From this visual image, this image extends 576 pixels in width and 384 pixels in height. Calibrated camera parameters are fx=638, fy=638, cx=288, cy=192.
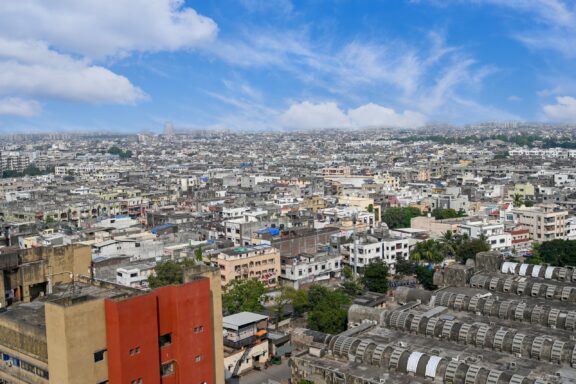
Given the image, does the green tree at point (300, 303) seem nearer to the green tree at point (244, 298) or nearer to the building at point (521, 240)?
the green tree at point (244, 298)

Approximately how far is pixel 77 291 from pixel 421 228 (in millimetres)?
24466

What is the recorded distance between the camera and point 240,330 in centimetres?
1681

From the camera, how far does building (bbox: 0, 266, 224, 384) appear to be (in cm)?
902

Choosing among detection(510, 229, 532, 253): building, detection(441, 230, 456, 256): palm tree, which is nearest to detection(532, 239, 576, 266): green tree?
detection(441, 230, 456, 256): palm tree

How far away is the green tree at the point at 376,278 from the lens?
74.6ft

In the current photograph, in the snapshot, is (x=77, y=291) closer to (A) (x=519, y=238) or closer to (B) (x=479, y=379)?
(B) (x=479, y=379)

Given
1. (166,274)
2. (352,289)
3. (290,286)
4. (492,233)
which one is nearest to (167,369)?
(166,274)

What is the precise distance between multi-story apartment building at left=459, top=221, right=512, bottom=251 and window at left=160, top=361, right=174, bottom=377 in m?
22.0

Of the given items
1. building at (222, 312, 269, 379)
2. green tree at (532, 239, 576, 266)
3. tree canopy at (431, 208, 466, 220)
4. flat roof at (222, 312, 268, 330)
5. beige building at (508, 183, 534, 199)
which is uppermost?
beige building at (508, 183, 534, 199)

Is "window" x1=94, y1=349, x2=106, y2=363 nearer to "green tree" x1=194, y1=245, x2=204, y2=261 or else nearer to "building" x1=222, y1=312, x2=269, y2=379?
"building" x1=222, y1=312, x2=269, y2=379

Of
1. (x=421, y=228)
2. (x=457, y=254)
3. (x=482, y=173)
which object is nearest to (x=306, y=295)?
(x=457, y=254)

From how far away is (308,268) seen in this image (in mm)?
25250

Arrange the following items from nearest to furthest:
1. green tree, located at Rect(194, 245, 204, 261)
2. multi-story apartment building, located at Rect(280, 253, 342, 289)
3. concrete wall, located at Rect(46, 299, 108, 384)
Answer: concrete wall, located at Rect(46, 299, 108, 384) < green tree, located at Rect(194, 245, 204, 261) < multi-story apartment building, located at Rect(280, 253, 342, 289)

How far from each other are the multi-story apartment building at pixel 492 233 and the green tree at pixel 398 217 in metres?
5.65
